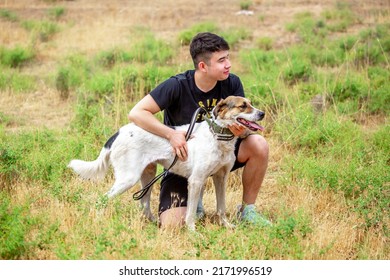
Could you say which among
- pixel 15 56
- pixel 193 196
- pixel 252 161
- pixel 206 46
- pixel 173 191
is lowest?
pixel 173 191

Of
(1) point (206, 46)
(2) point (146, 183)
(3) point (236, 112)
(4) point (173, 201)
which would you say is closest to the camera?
(3) point (236, 112)

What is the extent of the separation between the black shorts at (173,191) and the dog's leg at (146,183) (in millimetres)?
117

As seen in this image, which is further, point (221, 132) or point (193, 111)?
point (193, 111)

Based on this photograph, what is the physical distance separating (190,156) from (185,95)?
51 cm

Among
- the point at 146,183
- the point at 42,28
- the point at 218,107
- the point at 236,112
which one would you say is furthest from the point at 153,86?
the point at 42,28

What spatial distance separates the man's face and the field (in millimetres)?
1152

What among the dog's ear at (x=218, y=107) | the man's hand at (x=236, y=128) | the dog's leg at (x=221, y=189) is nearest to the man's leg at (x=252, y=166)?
the dog's leg at (x=221, y=189)

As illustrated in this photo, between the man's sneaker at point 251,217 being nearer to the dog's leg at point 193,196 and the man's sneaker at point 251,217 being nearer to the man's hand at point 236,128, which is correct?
the dog's leg at point 193,196

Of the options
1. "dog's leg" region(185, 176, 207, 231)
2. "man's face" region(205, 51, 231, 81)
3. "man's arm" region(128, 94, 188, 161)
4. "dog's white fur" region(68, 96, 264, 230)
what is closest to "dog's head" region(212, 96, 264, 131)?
"dog's white fur" region(68, 96, 264, 230)

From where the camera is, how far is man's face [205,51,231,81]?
4.20 meters

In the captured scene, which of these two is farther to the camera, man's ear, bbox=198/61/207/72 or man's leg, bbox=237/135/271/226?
man's leg, bbox=237/135/271/226

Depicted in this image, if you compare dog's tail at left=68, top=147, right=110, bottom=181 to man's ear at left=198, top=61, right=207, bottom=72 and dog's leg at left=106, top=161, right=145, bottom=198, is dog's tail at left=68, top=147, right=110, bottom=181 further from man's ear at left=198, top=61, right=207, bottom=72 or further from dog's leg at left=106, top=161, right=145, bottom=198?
man's ear at left=198, top=61, right=207, bottom=72

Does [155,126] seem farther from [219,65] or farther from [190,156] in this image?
[219,65]

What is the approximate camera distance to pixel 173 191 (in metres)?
4.59
